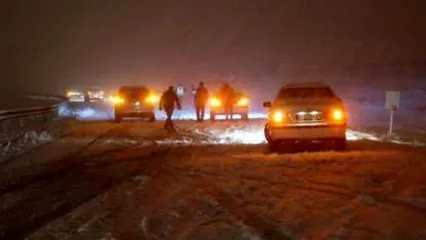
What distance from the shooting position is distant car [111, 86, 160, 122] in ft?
96.8

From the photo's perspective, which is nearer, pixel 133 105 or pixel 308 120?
pixel 308 120

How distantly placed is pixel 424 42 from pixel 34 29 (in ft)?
323

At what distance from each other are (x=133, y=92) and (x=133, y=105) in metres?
0.89

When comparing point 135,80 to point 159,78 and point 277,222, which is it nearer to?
point 159,78

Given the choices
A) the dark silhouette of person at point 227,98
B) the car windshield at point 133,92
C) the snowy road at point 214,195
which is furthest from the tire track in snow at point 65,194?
the car windshield at point 133,92

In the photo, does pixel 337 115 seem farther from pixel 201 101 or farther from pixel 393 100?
pixel 201 101

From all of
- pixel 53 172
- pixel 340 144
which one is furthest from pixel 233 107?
pixel 53 172

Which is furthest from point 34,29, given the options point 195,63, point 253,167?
point 253,167

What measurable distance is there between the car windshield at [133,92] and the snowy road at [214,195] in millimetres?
13184

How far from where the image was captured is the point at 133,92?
1195 inches

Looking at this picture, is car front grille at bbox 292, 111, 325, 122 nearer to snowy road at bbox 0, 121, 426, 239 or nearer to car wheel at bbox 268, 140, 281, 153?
snowy road at bbox 0, 121, 426, 239

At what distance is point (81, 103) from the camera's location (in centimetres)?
4675

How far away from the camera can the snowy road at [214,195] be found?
7.65 metres

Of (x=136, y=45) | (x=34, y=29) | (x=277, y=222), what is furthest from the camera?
(x=34, y=29)
